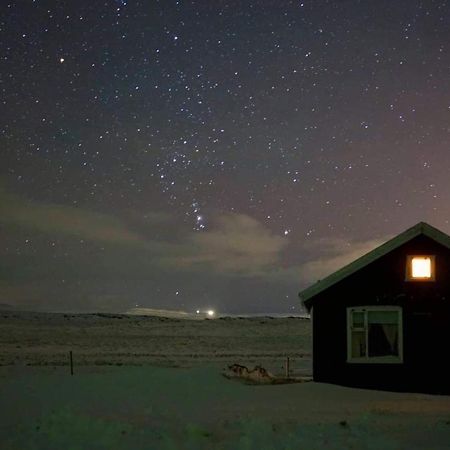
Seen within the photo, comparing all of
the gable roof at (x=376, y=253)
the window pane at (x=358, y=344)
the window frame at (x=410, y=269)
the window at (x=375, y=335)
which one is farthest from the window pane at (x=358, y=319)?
the window frame at (x=410, y=269)

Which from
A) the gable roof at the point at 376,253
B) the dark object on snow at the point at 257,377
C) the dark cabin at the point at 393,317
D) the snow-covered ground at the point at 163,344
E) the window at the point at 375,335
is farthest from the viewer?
the snow-covered ground at the point at 163,344

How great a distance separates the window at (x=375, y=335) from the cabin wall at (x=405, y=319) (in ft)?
0.51

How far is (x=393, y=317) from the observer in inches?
790

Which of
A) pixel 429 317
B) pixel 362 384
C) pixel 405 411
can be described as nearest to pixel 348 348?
pixel 362 384

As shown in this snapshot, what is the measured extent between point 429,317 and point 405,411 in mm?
5611

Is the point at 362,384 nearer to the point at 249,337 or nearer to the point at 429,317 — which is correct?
the point at 429,317

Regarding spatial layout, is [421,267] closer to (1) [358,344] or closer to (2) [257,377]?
(1) [358,344]

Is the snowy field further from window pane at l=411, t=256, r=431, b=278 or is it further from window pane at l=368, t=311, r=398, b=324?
window pane at l=411, t=256, r=431, b=278

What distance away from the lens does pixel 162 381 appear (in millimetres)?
21875

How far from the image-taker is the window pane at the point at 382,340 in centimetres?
2011

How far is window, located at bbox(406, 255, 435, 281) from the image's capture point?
1985 cm

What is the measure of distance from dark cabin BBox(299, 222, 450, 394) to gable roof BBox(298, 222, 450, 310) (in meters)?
0.03

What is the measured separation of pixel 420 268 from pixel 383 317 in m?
1.83

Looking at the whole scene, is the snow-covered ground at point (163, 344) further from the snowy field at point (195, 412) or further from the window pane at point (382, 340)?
the window pane at point (382, 340)
